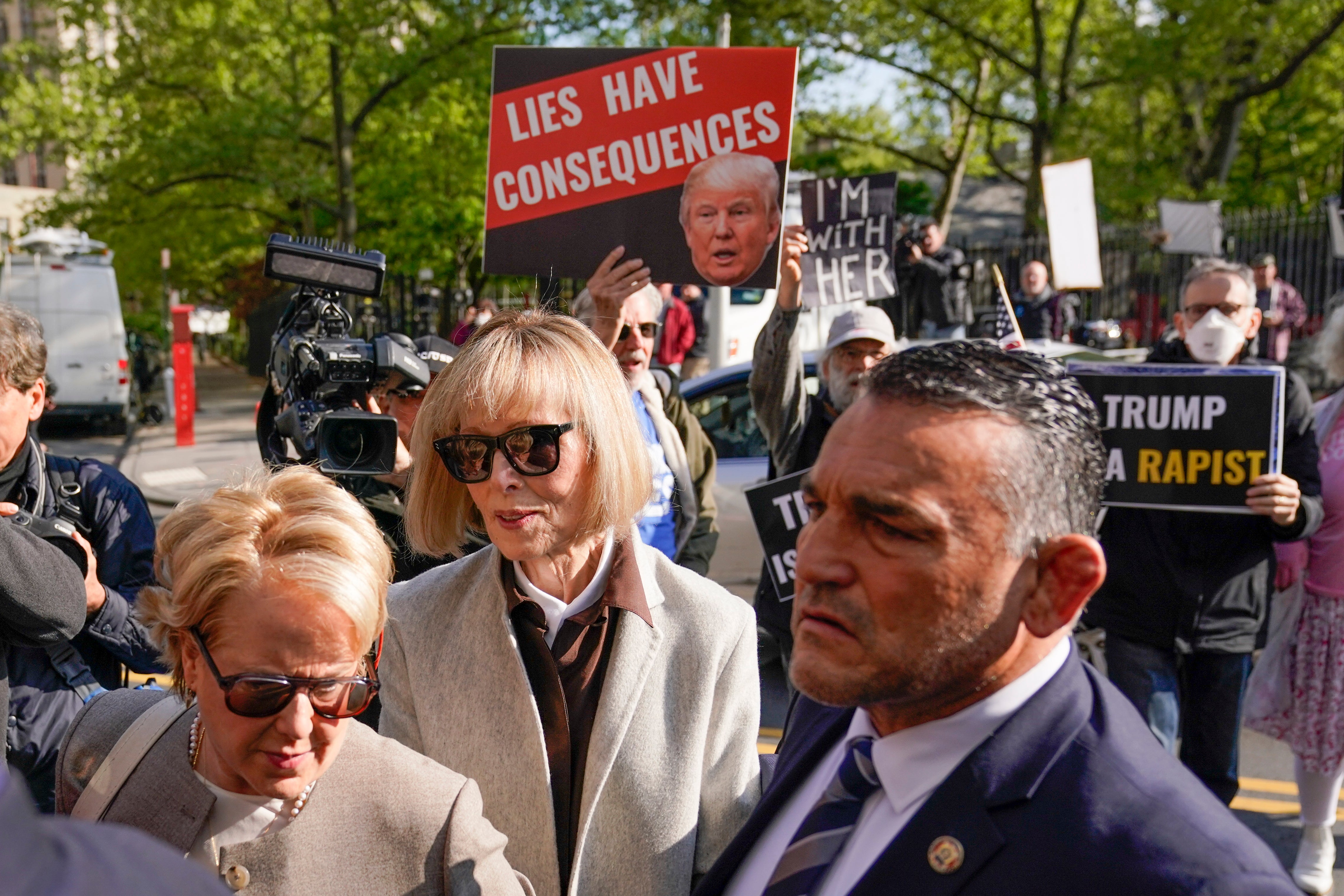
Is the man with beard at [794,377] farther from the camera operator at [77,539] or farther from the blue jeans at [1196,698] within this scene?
the camera operator at [77,539]

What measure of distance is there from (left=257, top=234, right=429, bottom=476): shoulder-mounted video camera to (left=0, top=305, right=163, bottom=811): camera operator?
0.39 m

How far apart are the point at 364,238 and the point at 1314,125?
21864 millimetres

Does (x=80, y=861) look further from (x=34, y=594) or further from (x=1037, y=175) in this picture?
(x=1037, y=175)

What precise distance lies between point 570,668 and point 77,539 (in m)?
1.13

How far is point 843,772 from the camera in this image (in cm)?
161

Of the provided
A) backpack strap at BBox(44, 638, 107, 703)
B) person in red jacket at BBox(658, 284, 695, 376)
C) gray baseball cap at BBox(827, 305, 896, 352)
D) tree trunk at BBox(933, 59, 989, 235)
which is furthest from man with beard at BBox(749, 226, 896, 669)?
tree trunk at BBox(933, 59, 989, 235)

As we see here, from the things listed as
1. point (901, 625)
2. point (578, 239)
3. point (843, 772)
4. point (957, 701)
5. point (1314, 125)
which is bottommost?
point (843, 772)

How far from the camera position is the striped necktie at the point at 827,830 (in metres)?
1.53

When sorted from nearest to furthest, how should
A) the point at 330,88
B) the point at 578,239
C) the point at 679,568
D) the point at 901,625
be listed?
1. the point at 901,625
2. the point at 679,568
3. the point at 578,239
4. the point at 330,88

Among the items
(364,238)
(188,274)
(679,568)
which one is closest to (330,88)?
(364,238)

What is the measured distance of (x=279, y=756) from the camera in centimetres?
181

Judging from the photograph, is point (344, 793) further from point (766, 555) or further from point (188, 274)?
point (188, 274)

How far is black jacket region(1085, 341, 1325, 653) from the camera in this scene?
4000mm

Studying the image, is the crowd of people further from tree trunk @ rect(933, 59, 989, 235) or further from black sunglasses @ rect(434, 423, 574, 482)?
tree trunk @ rect(933, 59, 989, 235)
